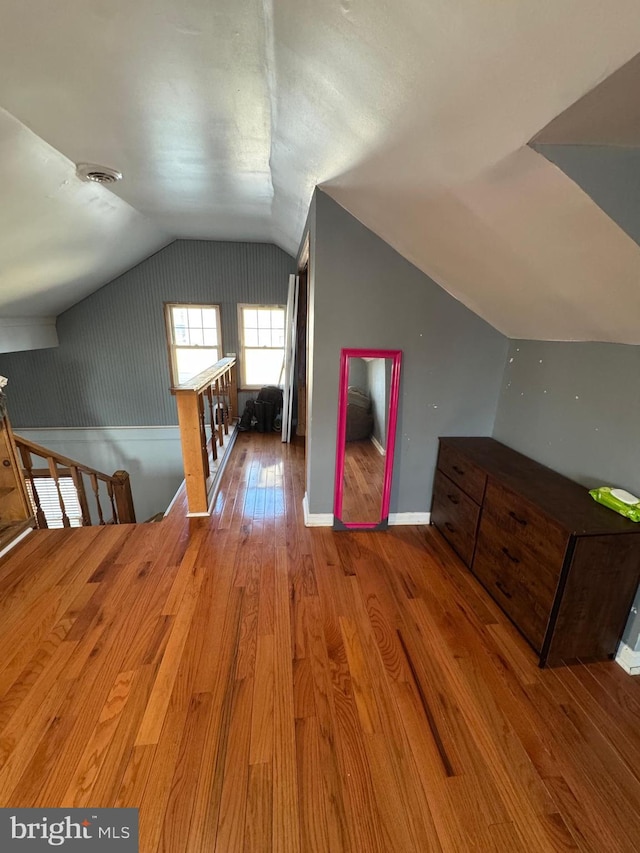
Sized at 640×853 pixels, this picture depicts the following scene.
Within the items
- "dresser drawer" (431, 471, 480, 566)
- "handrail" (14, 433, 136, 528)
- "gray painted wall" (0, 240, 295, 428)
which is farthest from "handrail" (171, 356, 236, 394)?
"dresser drawer" (431, 471, 480, 566)

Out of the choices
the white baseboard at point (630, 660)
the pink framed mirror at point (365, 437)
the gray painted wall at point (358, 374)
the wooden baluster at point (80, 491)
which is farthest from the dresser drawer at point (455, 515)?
the wooden baluster at point (80, 491)

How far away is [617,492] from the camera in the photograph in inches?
61.7

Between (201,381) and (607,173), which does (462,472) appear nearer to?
(607,173)

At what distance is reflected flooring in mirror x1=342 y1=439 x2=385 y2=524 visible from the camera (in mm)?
2514

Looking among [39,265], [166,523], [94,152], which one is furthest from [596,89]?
[39,265]

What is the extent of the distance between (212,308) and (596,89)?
4716 millimetres

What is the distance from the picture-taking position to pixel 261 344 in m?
5.04

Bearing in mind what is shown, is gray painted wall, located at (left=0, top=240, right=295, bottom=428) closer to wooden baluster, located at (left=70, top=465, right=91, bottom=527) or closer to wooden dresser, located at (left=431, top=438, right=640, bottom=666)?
wooden baluster, located at (left=70, top=465, right=91, bottom=527)

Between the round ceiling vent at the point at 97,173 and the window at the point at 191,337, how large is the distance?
7.75 feet

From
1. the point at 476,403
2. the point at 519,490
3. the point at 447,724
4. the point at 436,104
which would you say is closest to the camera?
the point at 436,104

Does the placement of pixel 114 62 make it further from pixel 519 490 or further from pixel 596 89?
pixel 519 490

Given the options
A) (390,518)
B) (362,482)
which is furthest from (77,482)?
(390,518)

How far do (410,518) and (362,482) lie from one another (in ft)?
1.69

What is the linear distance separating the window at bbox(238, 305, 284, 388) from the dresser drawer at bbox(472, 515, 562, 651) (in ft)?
12.3
